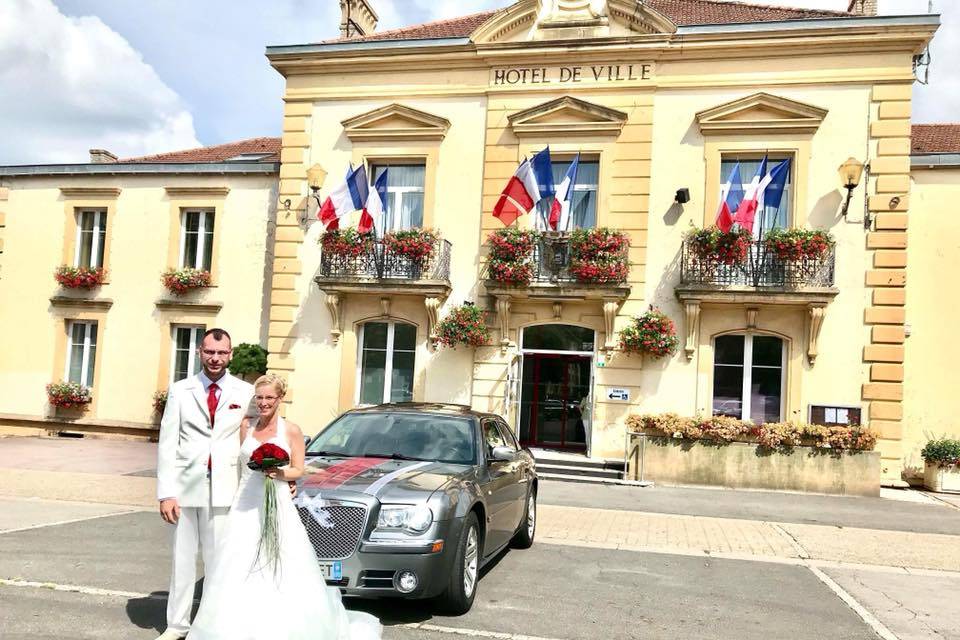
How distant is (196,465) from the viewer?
5.25 m

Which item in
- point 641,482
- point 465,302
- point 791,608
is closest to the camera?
point 791,608

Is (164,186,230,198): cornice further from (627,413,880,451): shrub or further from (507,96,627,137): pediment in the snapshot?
(627,413,880,451): shrub

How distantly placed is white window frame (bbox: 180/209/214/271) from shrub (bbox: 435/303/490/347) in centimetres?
695

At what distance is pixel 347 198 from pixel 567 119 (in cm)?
501

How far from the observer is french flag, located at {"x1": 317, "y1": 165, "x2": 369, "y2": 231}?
17.0 metres

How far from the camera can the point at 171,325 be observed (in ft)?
66.6

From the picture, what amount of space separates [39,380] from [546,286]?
1345 centimetres

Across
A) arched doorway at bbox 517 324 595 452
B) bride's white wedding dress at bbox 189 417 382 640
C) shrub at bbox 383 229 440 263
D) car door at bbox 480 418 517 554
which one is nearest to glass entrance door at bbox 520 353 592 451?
arched doorway at bbox 517 324 595 452

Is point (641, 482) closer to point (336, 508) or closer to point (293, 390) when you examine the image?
point (293, 390)

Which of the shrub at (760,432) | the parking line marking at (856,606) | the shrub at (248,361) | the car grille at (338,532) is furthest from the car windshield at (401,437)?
the shrub at (248,361)

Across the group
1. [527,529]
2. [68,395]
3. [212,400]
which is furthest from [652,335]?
[68,395]

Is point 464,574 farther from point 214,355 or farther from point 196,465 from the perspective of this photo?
point 214,355

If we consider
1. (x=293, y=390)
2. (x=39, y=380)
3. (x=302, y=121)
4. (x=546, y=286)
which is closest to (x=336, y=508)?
(x=546, y=286)

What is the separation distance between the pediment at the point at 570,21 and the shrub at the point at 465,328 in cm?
604
